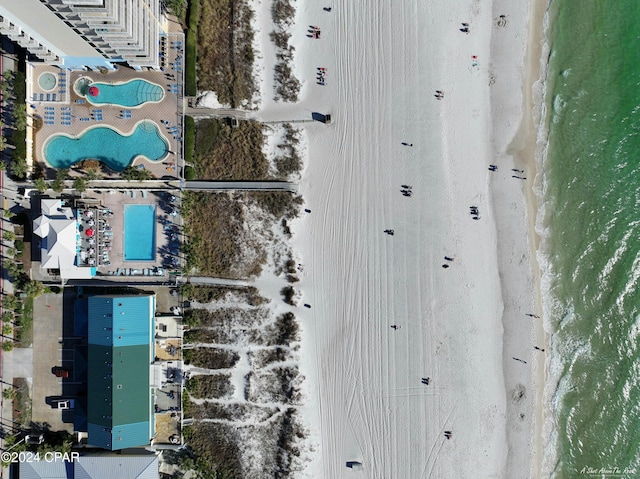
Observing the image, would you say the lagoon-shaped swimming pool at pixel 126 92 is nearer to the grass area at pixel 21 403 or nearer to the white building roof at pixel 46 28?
the white building roof at pixel 46 28

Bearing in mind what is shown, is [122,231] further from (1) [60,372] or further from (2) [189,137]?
(1) [60,372]

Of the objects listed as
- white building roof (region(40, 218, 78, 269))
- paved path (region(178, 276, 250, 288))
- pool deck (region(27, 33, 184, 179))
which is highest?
pool deck (region(27, 33, 184, 179))

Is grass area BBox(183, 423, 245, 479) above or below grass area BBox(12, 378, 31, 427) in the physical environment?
below

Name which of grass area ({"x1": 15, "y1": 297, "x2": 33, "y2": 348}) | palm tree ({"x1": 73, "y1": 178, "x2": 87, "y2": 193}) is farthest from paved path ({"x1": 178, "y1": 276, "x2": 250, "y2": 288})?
grass area ({"x1": 15, "y1": 297, "x2": 33, "y2": 348})

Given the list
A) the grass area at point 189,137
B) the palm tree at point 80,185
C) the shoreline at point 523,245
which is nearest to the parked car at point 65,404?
the palm tree at point 80,185

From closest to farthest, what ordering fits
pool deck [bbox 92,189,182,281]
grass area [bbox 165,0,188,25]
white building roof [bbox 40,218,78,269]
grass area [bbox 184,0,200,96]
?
1. white building roof [bbox 40,218,78,269]
2. grass area [bbox 165,0,188,25]
3. grass area [bbox 184,0,200,96]
4. pool deck [bbox 92,189,182,281]

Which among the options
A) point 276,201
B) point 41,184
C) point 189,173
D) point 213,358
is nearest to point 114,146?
point 41,184

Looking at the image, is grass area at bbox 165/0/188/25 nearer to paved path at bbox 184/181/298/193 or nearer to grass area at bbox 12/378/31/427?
paved path at bbox 184/181/298/193
